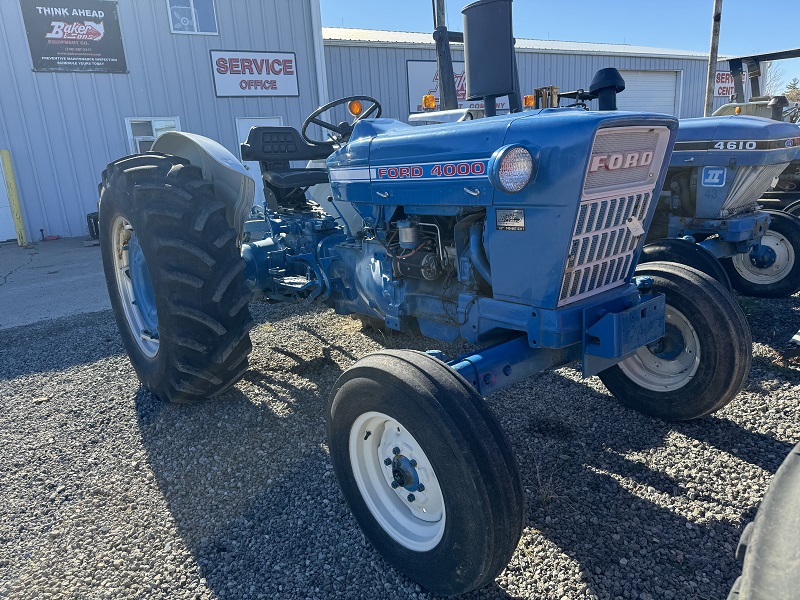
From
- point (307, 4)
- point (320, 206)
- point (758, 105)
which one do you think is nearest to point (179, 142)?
point (320, 206)

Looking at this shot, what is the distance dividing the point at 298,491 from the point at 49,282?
6261 mm

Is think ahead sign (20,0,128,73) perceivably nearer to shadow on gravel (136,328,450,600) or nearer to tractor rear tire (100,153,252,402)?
tractor rear tire (100,153,252,402)

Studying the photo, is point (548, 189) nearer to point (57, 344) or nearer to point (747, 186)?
point (747, 186)

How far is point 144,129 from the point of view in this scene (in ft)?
35.7

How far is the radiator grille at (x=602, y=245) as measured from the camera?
2.37m

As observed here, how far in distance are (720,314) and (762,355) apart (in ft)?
4.74

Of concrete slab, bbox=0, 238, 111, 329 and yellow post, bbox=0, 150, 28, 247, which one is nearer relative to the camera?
concrete slab, bbox=0, 238, 111, 329

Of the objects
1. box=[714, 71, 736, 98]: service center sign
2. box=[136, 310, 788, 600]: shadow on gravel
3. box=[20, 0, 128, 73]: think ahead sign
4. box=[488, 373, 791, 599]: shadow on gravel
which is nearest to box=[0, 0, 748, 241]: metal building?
box=[20, 0, 128, 73]: think ahead sign

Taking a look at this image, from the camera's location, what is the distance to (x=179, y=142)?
391 centimetres

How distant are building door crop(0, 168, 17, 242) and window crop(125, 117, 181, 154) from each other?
2160mm

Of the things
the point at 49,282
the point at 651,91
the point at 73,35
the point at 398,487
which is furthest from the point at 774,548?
the point at 651,91

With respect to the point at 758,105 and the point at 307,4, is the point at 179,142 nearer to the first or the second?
the point at 758,105

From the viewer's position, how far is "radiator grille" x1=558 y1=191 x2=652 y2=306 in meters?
2.37

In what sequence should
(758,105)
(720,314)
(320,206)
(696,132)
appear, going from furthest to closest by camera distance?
(758,105), (696,132), (320,206), (720,314)
